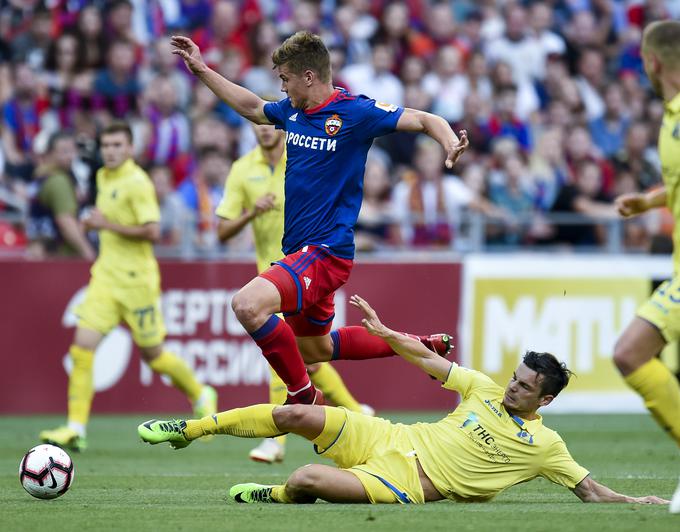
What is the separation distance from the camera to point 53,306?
14484 mm

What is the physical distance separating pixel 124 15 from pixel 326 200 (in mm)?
9430

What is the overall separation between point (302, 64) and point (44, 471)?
2972 millimetres

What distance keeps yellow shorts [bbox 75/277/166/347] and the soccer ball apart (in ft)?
13.7

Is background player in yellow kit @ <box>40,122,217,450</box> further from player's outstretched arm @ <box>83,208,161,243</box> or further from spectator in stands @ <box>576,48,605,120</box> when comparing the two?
spectator in stands @ <box>576,48,605,120</box>

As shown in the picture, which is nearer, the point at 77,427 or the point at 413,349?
the point at 413,349

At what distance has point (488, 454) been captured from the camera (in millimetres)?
7656

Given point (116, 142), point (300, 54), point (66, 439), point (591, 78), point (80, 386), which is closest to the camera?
point (300, 54)

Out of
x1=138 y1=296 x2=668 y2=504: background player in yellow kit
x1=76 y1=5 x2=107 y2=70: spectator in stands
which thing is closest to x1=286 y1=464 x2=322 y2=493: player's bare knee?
x1=138 y1=296 x2=668 y2=504: background player in yellow kit

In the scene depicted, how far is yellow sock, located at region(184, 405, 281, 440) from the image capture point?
769cm

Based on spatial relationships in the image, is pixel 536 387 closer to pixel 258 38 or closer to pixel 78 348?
pixel 78 348

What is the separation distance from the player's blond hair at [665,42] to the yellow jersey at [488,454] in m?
2.20

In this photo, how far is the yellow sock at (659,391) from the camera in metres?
6.85

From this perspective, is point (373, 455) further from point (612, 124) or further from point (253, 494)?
point (612, 124)

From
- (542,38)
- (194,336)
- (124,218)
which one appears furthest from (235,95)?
(542,38)
